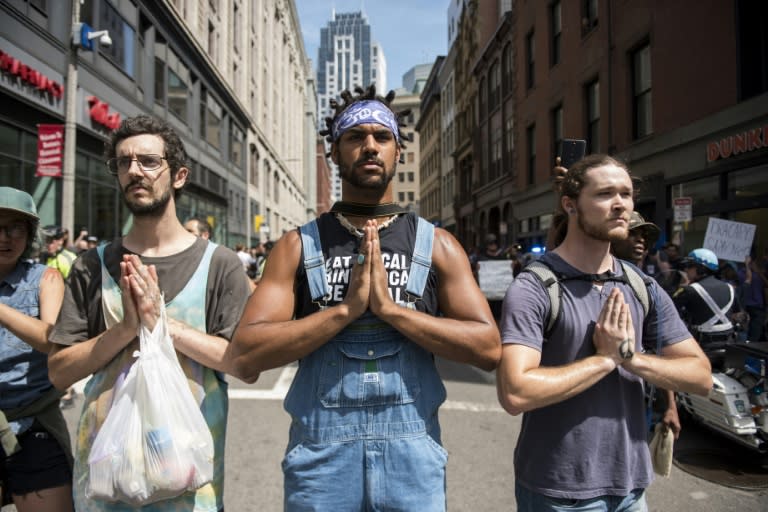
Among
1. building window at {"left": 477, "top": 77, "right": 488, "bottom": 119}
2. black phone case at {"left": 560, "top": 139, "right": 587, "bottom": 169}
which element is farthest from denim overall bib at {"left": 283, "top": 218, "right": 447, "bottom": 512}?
building window at {"left": 477, "top": 77, "right": 488, "bottom": 119}

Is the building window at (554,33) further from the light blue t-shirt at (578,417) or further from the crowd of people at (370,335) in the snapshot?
the light blue t-shirt at (578,417)

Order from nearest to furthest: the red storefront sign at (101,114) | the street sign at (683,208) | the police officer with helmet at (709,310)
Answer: the police officer with helmet at (709,310), the street sign at (683,208), the red storefront sign at (101,114)

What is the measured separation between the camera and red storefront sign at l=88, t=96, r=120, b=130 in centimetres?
1462

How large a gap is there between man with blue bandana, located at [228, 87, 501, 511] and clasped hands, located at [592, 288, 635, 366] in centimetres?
43

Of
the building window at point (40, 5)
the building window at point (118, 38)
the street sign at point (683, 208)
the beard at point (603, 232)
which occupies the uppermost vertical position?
the building window at point (118, 38)

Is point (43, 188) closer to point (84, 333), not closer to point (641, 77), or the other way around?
point (84, 333)

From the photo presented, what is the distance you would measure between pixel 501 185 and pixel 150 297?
26.1 meters

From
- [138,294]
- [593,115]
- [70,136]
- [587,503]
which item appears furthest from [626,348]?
[593,115]

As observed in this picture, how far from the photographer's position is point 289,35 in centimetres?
5531

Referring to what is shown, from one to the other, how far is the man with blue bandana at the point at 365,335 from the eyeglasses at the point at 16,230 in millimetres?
1555

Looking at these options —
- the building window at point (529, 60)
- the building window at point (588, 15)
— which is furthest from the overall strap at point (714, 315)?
the building window at point (529, 60)

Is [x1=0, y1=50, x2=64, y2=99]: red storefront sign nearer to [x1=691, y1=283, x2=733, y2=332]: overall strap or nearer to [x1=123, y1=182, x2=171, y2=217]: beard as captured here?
[x1=123, y1=182, x2=171, y2=217]: beard

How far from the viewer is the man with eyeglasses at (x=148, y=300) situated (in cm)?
206

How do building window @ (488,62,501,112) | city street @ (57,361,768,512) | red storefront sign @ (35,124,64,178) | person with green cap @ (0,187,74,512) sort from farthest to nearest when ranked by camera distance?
building window @ (488,62,501,112)
red storefront sign @ (35,124,64,178)
city street @ (57,361,768,512)
person with green cap @ (0,187,74,512)
